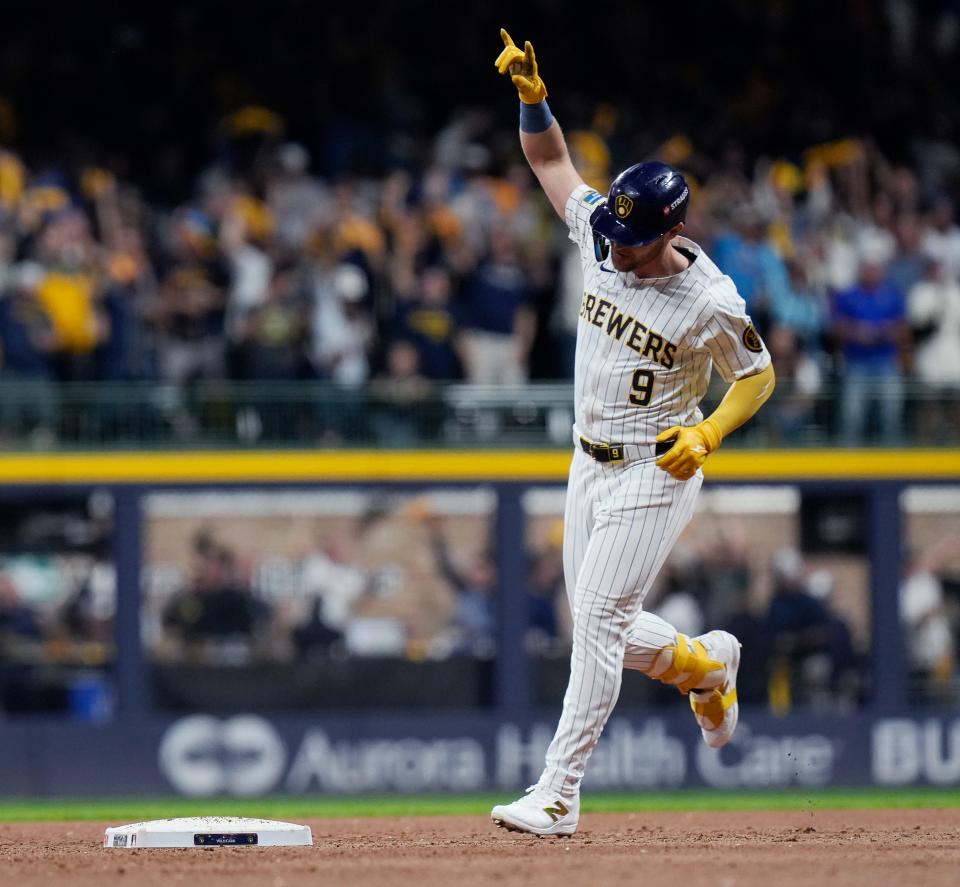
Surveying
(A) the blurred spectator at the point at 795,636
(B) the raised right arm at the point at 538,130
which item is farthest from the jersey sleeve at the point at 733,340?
(A) the blurred spectator at the point at 795,636

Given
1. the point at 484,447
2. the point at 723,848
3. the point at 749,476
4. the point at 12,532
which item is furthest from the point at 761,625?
the point at 723,848

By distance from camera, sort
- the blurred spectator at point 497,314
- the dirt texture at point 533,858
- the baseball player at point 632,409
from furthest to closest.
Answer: the blurred spectator at point 497,314 → the baseball player at point 632,409 → the dirt texture at point 533,858

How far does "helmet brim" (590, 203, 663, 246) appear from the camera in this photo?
21.2 feet

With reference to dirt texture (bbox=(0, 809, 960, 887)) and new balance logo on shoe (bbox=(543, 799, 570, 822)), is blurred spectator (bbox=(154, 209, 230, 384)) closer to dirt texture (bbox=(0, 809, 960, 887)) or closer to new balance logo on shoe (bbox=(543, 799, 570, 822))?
dirt texture (bbox=(0, 809, 960, 887))

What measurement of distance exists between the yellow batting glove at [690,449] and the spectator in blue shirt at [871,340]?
22.6ft

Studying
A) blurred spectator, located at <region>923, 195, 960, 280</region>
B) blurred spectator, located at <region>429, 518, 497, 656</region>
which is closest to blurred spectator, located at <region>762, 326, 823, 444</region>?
blurred spectator, located at <region>923, 195, 960, 280</region>

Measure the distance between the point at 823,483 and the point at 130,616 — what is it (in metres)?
5.01

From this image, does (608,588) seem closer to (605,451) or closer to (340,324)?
(605,451)

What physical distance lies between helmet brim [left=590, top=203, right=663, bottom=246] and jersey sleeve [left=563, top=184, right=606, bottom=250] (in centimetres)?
23

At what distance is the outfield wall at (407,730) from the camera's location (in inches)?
500

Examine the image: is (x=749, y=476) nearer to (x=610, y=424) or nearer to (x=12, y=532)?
(x=12, y=532)

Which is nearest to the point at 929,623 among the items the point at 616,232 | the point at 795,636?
the point at 795,636

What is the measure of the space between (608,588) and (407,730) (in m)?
6.56

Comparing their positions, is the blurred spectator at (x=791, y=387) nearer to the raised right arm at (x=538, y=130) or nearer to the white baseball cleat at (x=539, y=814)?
the raised right arm at (x=538, y=130)
